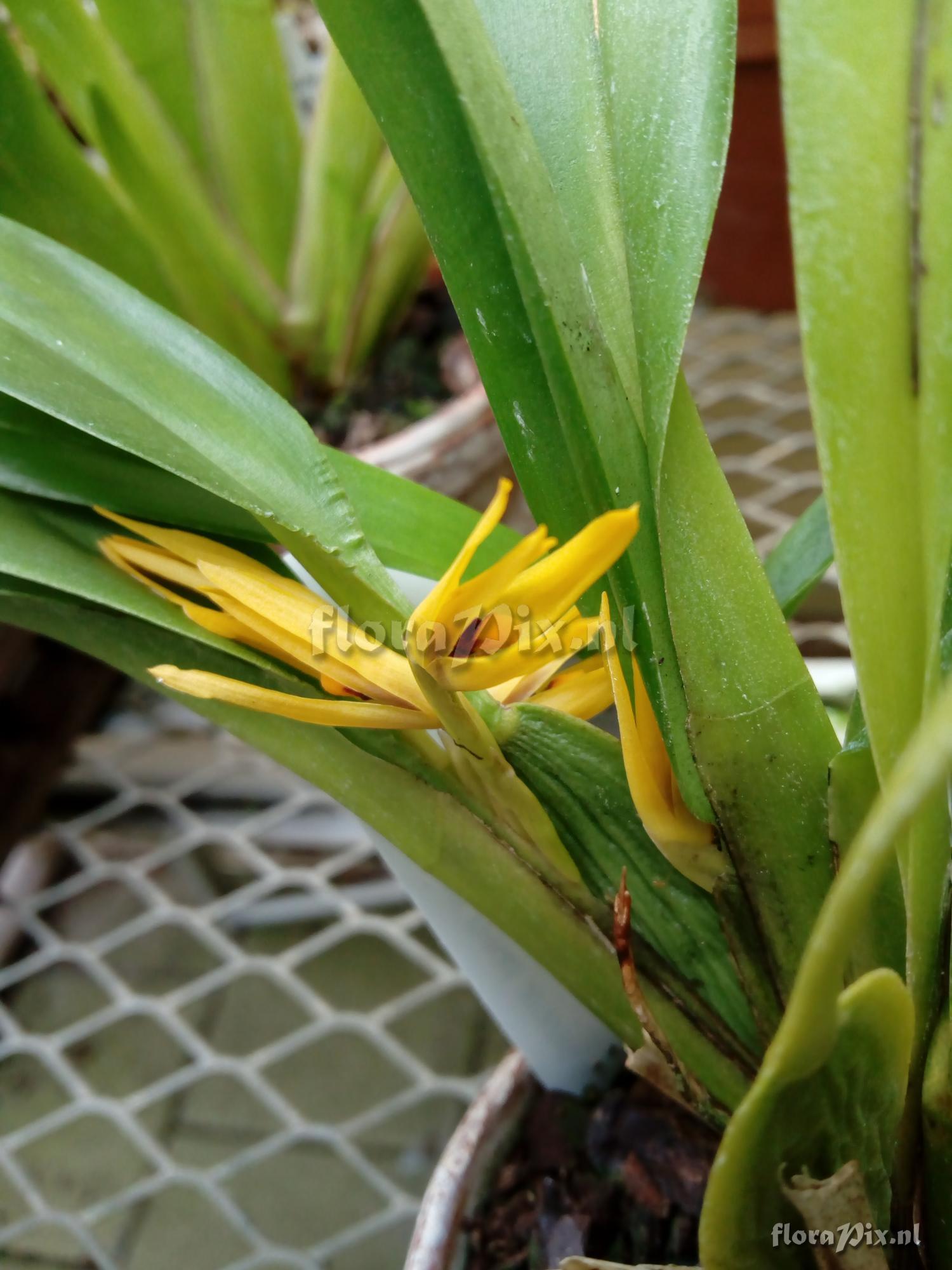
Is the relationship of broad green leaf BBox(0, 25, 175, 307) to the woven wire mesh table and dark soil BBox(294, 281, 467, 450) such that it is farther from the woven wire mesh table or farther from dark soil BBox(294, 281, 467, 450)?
the woven wire mesh table

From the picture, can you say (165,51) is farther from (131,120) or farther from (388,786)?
(388,786)

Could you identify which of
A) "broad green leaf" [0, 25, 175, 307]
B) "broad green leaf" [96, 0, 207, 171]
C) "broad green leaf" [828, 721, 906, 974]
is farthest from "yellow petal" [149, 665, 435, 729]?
"broad green leaf" [96, 0, 207, 171]

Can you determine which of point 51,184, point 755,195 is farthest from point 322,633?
point 755,195

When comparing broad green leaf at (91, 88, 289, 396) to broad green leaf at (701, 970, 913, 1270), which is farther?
broad green leaf at (91, 88, 289, 396)

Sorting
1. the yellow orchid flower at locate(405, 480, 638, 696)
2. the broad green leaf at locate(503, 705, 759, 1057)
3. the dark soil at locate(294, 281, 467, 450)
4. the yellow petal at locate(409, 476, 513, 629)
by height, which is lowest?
the broad green leaf at locate(503, 705, 759, 1057)

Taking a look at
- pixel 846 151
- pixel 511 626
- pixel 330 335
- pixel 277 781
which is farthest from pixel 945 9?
pixel 277 781

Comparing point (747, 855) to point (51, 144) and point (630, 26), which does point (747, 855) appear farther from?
point (51, 144)
